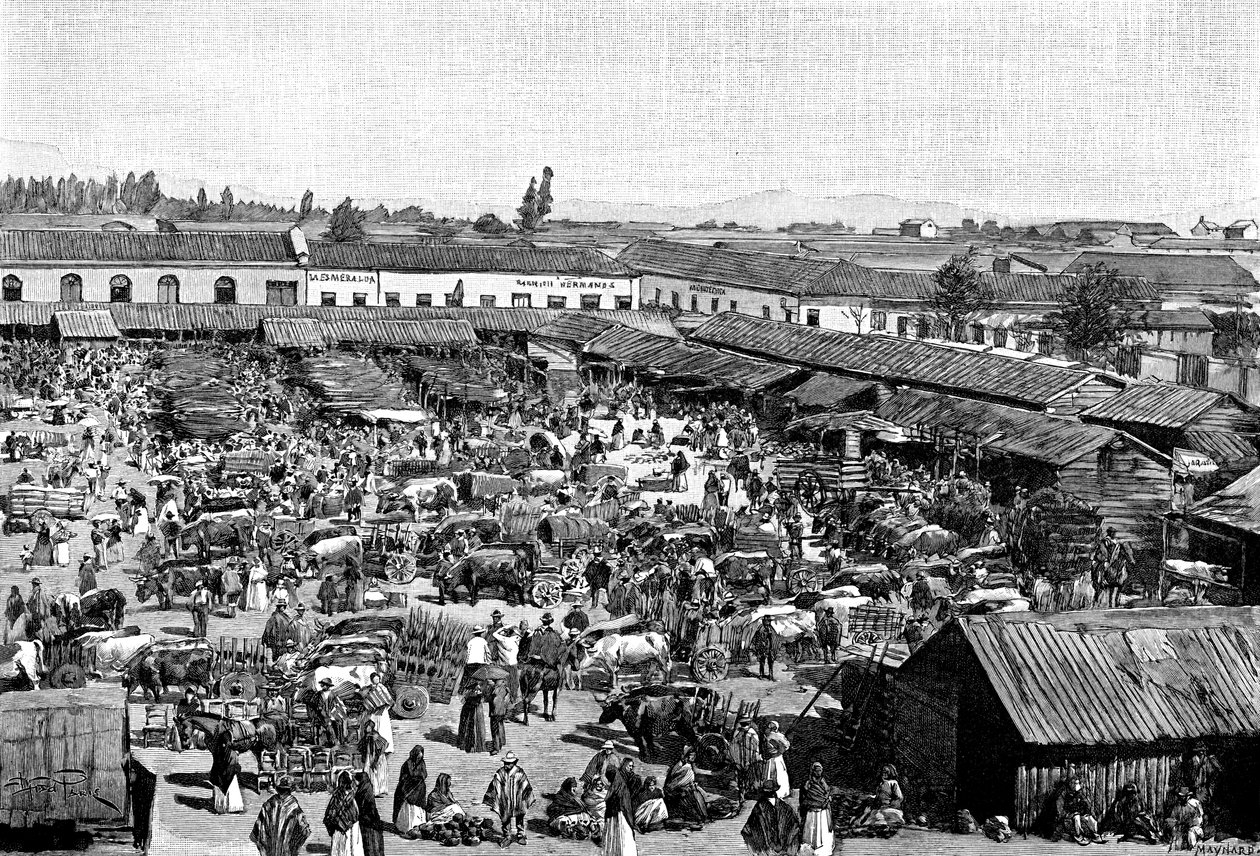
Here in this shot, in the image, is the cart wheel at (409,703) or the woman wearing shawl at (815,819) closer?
the woman wearing shawl at (815,819)

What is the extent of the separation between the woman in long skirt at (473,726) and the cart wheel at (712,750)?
337 cm

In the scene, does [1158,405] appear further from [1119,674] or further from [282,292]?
[282,292]

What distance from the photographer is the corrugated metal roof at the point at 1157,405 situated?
106ft

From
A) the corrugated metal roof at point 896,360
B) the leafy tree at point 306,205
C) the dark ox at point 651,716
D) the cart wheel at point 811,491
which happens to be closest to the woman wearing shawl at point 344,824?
the dark ox at point 651,716

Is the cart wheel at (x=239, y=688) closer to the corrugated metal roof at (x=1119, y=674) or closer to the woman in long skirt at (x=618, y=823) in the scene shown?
the woman in long skirt at (x=618, y=823)

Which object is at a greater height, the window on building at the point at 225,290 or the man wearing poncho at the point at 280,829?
the window on building at the point at 225,290

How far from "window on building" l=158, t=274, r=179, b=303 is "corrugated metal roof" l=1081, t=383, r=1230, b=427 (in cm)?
4002

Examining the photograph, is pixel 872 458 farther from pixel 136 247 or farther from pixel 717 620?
pixel 136 247

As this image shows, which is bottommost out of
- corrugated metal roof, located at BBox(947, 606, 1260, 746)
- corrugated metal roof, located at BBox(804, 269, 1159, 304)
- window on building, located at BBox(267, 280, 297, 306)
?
corrugated metal roof, located at BBox(947, 606, 1260, 746)

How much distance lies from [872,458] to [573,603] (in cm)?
1102

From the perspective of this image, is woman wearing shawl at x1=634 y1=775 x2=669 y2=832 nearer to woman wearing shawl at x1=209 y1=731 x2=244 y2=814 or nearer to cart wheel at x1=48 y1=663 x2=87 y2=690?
woman wearing shawl at x1=209 y1=731 x2=244 y2=814

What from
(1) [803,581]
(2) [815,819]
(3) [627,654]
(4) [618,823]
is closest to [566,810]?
(4) [618,823]

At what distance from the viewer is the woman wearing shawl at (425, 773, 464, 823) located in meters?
19.9

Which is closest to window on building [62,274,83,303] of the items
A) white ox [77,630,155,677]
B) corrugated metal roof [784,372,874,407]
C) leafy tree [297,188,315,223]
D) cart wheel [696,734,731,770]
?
leafy tree [297,188,315,223]
